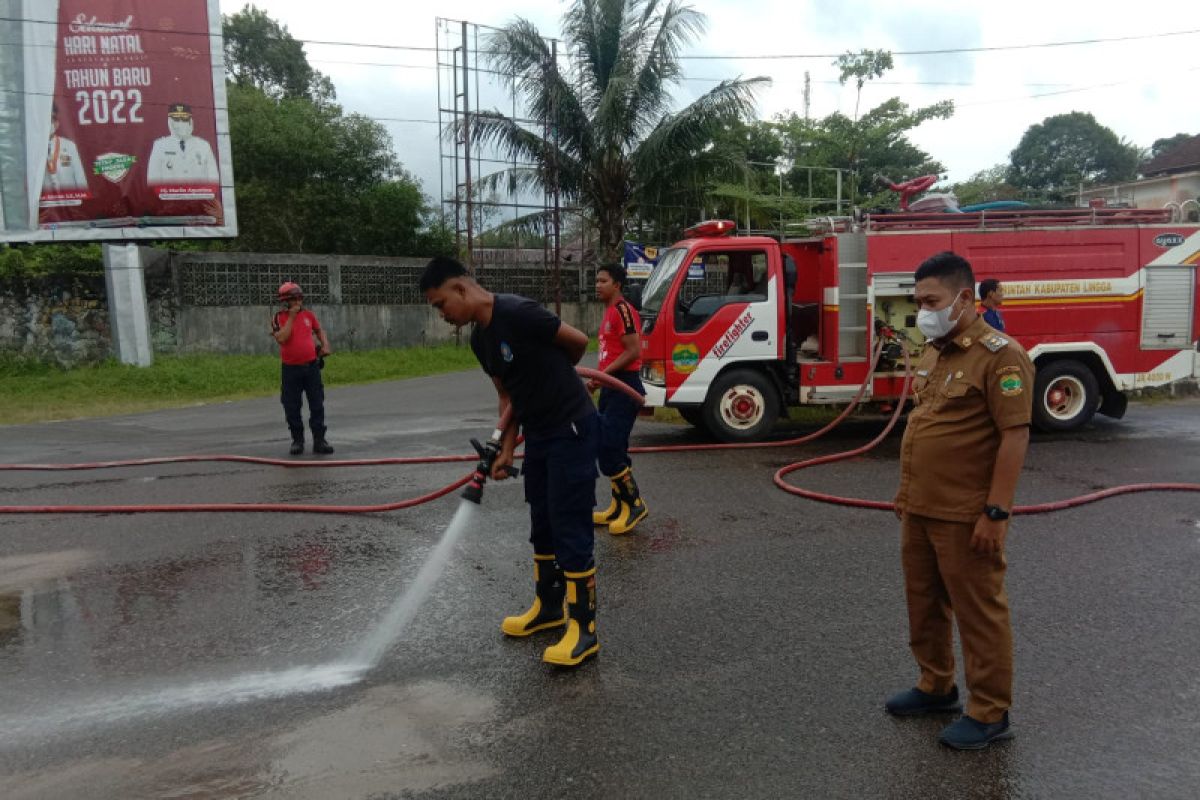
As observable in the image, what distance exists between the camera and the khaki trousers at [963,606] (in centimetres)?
318

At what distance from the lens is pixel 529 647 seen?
4.26m

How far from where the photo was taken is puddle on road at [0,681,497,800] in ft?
10.0

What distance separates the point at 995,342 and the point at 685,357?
6295 mm

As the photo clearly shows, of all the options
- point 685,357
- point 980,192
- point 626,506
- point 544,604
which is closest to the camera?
point 544,604

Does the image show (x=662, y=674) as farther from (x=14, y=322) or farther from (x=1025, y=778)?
(x=14, y=322)

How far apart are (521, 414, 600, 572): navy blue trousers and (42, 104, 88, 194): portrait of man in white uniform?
15.9 meters

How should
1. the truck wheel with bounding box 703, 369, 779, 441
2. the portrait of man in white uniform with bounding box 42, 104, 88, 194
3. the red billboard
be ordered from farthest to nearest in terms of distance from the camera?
the portrait of man in white uniform with bounding box 42, 104, 88, 194
the red billboard
the truck wheel with bounding box 703, 369, 779, 441

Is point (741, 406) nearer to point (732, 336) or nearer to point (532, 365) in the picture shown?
point (732, 336)

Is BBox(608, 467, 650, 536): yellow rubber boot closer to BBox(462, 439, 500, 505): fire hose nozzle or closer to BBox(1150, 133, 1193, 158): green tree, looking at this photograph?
BBox(462, 439, 500, 505): fire hose nozzle

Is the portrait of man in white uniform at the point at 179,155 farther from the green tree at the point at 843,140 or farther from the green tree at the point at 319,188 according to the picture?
the green tree at the point at 843,140

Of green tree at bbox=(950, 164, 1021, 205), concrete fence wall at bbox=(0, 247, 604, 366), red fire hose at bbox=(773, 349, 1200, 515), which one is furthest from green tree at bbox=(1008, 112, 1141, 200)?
red fire hose at bbox=(773, 349, 1200, 515)

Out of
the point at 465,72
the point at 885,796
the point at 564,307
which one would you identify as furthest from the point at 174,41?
the point at 885,796

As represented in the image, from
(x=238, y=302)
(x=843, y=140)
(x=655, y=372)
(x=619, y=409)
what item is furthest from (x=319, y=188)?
(x=619, y=409)

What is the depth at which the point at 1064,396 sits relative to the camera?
10.1 metres
